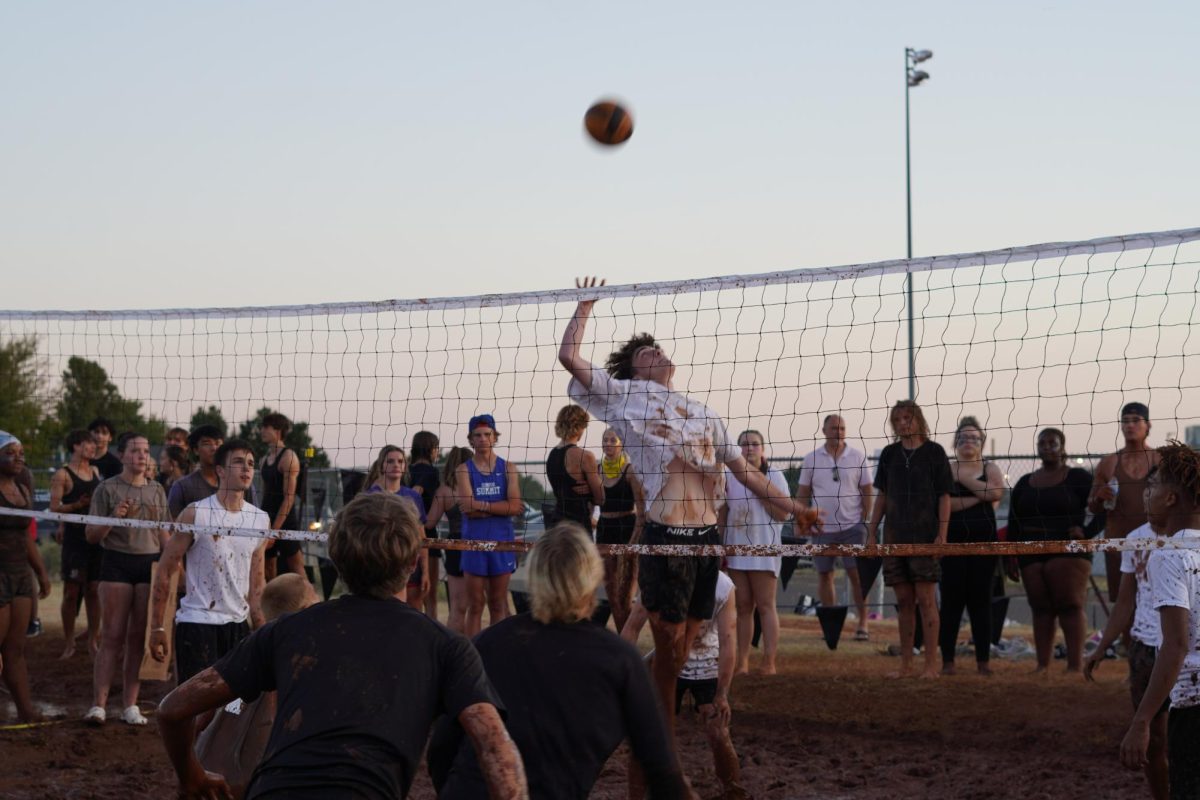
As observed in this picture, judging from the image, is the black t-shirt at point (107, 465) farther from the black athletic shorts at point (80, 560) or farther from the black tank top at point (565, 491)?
the black tank top at point (565, 491)

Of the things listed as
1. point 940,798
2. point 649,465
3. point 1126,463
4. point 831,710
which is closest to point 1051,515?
point 1126,463

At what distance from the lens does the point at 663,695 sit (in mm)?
5859

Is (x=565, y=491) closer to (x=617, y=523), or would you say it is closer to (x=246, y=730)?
(x=617, y=523)

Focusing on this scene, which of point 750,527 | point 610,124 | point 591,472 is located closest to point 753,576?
point 750,527

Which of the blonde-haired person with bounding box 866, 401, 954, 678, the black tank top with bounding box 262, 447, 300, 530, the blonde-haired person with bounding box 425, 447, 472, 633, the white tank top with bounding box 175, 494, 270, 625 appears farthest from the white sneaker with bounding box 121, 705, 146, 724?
the blonde-haired person with bounding box 866, 401, 954, 678

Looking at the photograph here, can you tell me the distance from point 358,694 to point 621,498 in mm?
6071

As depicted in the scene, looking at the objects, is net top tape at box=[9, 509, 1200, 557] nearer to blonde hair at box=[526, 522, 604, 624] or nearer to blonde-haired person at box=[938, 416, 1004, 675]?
→ blonde hair at box=[526, 522, 604, 624]

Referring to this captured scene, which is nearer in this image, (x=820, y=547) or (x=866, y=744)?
(x=820, y=547)

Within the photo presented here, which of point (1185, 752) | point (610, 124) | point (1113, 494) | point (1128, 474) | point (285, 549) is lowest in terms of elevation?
point (1185, 752)

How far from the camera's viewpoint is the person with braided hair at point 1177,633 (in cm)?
419

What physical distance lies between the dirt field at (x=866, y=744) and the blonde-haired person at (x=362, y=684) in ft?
11.5

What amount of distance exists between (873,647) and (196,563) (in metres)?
6.38

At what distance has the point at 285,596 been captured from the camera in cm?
427

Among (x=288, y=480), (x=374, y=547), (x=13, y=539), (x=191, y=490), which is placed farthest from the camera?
(x=288, y=480)
